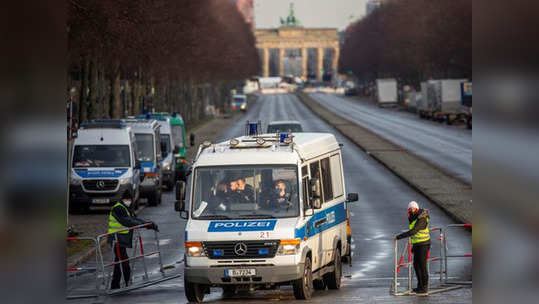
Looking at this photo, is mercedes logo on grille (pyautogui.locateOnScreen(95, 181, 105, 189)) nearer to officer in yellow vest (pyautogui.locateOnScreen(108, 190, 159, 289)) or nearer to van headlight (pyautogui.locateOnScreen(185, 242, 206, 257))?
officer in yellow vest (pyautogui.locateOnScreen(108, 190, 159, 289))

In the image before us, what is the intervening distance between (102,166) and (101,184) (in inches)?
23.9

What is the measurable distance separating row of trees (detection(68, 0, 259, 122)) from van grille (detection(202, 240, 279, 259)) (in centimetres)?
1053

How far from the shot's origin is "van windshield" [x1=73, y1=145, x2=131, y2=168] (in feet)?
107

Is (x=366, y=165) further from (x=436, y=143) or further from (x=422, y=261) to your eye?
(x=422, y=261)

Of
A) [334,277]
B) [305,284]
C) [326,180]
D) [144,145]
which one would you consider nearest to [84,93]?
[144,145]

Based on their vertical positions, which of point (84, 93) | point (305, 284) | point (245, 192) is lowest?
point (305, 284)

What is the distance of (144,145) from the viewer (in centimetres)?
3728

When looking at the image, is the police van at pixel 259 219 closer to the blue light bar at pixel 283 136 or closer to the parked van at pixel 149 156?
the blue light bar at pixel 283 136

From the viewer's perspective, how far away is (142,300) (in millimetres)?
16188

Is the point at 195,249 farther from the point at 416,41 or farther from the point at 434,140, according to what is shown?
the point at 416,41

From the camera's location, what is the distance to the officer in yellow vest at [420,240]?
16203 millimetres

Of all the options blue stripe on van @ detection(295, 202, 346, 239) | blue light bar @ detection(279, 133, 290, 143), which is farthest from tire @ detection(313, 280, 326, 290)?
blue light bar @ detection(279, 133, 290, 143)
